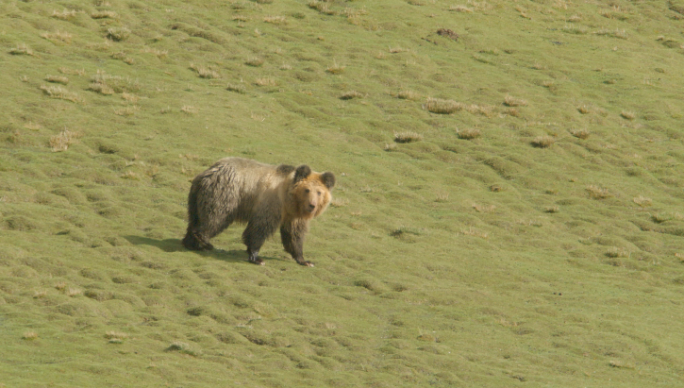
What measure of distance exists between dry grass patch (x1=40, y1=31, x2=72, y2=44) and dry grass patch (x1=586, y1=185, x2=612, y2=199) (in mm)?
23467

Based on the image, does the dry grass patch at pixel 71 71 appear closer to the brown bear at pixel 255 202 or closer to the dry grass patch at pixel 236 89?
the dry grass patch at pixel 236 89

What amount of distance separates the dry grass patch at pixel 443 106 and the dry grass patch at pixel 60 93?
15160 mm

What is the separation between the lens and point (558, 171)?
104 feet

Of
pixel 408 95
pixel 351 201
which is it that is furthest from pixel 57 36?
pixel 351 201

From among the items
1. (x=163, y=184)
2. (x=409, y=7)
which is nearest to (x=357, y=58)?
(x=409, y=7)

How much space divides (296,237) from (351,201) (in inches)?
239

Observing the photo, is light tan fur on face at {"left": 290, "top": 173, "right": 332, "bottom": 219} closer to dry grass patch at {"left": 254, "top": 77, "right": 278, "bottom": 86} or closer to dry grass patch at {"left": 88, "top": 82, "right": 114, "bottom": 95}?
dry grass patch at {"left": 88, "top": 82, "right": 114, "bottom": 95}

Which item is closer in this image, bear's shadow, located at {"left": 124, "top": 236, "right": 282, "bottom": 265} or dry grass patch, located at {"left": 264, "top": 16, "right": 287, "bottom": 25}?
bear's shadow, located at {"left": 124, "top": 236, "right": 282, "bottom": 265}

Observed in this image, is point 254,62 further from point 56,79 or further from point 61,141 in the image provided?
point 61,141

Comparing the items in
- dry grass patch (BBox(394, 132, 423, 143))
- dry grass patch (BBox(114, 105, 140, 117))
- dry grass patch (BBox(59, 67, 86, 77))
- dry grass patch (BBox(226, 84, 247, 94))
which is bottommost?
dry grass patch (BBox(394, 132, 423, 143))

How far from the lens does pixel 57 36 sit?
1407 inches

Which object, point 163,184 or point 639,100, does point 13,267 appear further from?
point 639,100

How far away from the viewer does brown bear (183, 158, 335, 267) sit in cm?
1966

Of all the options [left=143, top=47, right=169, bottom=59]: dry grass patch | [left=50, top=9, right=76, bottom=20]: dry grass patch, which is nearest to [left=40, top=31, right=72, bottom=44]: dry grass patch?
[left=50, top=9, right=76, bottom=20]: dry grass patch
